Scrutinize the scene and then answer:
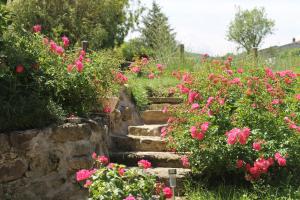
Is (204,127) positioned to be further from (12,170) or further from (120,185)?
(12,170)

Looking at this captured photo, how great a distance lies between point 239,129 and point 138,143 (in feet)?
6.34

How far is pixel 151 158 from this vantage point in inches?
226

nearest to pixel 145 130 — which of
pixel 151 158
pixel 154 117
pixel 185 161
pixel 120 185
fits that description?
pixel 154 117

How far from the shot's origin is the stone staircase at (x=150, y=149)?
5355 millimetres

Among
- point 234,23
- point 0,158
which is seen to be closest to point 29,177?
point 0,158

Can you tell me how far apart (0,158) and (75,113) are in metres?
1.18

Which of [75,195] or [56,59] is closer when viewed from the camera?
[75,195]

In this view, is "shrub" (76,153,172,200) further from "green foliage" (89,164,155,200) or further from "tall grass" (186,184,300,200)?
"tall grass" (186,184,300,200)

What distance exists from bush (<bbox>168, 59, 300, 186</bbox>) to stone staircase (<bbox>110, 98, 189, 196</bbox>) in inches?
12.1

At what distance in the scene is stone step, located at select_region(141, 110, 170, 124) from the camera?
7285 millimetres

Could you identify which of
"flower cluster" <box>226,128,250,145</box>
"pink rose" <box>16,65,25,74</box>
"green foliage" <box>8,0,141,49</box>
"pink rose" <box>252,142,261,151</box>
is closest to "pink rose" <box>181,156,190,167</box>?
"flower cluster" <box>226,128,250,145</box>

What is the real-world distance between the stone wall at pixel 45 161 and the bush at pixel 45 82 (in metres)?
0.22

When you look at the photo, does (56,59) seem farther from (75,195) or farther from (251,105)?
(251,105)

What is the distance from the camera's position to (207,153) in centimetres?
489
